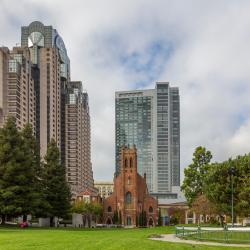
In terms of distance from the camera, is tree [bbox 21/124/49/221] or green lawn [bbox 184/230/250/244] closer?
green lawn [bbox 184/230/250/244]

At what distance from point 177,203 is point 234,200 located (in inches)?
3525

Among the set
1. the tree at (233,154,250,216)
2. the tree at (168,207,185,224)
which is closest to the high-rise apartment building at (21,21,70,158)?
the tree at (168,207,185,224)

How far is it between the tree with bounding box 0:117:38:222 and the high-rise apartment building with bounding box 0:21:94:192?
90001mm

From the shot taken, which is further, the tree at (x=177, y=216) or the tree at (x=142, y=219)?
the tree at (x=177, y=216)

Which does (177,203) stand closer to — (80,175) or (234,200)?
(80,175)

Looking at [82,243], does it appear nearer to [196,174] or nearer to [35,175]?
[35,175]

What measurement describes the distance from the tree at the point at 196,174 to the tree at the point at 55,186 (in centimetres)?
1727

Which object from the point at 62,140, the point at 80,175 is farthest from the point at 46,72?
the point at 80,175

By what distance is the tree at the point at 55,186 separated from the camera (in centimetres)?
6931

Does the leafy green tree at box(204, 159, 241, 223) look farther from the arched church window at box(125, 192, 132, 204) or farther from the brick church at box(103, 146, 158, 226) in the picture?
the arched church window at box(125, 192, 132, 204)

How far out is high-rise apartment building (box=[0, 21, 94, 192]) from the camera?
150 metres

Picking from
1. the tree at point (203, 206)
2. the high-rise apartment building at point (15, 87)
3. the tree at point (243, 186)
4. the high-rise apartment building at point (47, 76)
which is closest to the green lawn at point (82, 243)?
the tree at point (243, 186)

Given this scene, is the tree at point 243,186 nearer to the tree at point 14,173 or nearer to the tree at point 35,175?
the tree at point 35,175

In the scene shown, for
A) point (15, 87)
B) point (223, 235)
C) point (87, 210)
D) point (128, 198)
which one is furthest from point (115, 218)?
point (223, 235)
